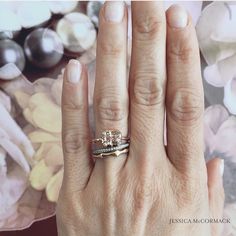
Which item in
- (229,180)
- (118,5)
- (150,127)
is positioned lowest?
(229,180)

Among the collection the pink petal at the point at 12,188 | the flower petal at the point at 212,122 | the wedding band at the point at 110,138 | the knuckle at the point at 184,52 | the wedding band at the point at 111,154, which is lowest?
the pink petal at the point at 12,188

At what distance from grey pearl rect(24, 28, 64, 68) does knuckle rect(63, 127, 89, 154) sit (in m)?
0.12

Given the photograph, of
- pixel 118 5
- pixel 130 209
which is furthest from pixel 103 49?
pixel 130 209

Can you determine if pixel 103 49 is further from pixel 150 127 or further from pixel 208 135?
pixel 208 135

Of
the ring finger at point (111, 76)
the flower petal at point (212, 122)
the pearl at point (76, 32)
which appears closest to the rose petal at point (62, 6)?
the pearl at point (76, 32)

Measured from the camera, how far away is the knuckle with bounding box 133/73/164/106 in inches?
20.5

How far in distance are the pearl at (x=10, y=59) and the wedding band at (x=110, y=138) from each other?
163mm

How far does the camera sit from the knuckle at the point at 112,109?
Result: 52 centimetres

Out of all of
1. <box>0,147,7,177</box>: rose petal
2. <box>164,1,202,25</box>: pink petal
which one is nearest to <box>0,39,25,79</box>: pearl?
<box>0,147,7,177</box>: rose petal

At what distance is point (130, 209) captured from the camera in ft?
1.73

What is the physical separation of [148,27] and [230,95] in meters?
0.18

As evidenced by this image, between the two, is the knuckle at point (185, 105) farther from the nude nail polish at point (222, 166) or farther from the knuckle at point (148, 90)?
the nude nail polish at point (222, 166)

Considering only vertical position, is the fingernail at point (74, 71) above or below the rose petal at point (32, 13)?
below

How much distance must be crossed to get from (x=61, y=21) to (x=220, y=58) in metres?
0.22
